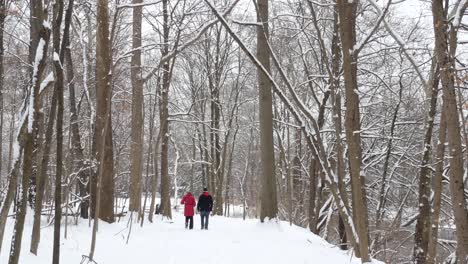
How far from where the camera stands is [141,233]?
37.8ft

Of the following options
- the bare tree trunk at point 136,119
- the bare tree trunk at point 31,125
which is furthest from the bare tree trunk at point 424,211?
the bare tree trunk at point 31,125

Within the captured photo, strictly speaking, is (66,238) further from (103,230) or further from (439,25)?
(439,25)

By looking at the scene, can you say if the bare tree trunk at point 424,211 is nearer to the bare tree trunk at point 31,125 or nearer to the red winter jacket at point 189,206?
the red winter jacket at point 189,206

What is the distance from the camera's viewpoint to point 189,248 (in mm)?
9031

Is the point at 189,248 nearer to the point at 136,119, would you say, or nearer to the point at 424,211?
the point at 424,211

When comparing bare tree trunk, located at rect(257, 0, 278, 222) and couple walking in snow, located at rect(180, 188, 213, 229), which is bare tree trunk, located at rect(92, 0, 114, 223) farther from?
bare tree trunk, located at rect(257, 0, 278, 222)

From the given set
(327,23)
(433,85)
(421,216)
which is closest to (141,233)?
(421,216)

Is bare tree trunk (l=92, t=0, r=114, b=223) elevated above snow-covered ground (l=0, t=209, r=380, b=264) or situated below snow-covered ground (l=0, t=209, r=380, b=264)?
above

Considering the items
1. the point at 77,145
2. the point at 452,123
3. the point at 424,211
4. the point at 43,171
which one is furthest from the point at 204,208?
the point at 452,123

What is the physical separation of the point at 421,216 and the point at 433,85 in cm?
333

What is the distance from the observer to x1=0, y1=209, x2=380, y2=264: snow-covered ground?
7594 millimetres

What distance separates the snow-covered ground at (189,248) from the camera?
759 cm

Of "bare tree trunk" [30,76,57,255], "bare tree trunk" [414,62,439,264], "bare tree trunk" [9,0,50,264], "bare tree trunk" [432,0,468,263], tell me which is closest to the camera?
"bare tree trunk" [9,0,50,264]

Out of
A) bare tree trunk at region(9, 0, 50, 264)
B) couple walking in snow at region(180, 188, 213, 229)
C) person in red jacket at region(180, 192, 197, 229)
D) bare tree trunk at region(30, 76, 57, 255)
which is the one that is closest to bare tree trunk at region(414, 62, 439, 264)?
couple walking in snow at region(180, 188, 213, 229)
